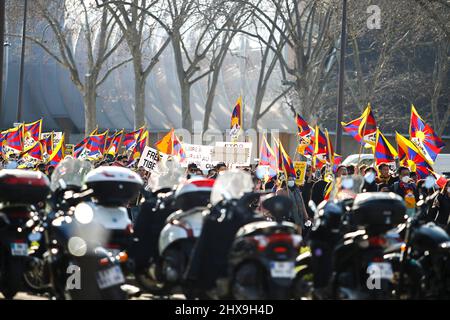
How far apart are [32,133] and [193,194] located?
18985 millimetres

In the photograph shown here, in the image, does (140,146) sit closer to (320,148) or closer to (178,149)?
(178,149)

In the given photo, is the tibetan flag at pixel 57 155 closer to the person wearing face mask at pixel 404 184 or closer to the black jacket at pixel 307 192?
the black jacket at pixel 307 192

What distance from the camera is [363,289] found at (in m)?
9.49

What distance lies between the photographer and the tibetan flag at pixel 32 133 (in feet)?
92.5

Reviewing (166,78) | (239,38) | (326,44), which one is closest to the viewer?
(326,44)

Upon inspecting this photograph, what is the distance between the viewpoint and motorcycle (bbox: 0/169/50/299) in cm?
988

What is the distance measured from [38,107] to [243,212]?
56.4m

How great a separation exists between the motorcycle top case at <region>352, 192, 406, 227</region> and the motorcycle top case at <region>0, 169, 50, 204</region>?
311cm

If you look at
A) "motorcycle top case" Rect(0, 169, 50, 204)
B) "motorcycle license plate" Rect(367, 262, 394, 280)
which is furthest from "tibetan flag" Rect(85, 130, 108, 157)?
"motorcycle license plate" Rect(367, 262, 394, 280)

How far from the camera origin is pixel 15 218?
1017 cm

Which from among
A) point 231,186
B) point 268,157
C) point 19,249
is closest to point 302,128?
point 268,157
